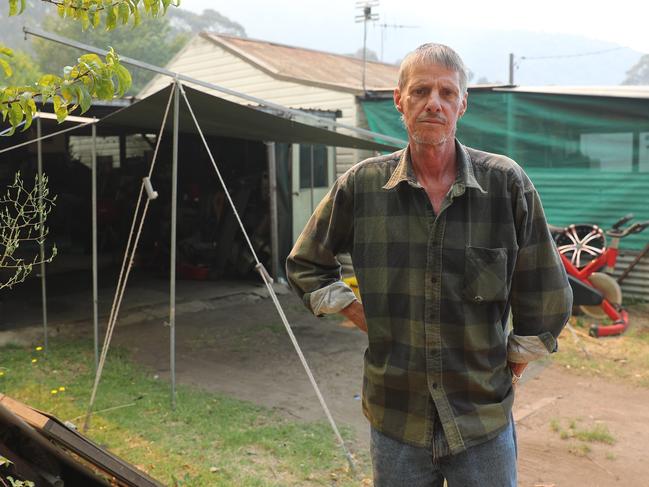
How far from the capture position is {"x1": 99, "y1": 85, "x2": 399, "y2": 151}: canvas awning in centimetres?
546

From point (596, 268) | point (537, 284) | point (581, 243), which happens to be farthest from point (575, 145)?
point (537, 284)

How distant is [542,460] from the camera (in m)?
4.06

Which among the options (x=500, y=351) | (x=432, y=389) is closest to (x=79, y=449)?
(x=432, y=389)

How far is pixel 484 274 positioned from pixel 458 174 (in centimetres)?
30

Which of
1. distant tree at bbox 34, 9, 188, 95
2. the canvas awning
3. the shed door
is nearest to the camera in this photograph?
the canvas awning

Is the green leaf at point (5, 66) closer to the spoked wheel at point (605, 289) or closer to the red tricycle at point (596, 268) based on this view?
the red tricycle at point (596, 268)

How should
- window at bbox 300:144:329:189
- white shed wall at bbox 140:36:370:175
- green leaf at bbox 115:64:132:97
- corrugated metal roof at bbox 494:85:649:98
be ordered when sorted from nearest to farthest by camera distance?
green leaf at bbox 115:64:132:97, corrugated metal roof at bbox 494:85:649:98, window at bbox 300:144:329:189, white shed wall at bbox 140:36:370:175

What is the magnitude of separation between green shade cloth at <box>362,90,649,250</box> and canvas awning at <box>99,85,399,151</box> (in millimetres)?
2437

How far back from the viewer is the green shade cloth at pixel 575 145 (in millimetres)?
8500

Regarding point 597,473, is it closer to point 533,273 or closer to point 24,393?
point 533,273

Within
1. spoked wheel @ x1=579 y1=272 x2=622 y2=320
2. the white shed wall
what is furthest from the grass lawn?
the white shed wall

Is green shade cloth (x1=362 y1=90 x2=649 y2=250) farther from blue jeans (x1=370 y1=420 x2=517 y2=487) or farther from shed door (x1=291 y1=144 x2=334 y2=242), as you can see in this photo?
blue jeans (x1=370 y1=420 x2=517 y2=487)

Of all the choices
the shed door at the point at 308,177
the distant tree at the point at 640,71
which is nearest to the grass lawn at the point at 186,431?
the shed door at the point at 308,177

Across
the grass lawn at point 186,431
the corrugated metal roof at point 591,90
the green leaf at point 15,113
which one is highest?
the corrugated metal roof at point 591,90
